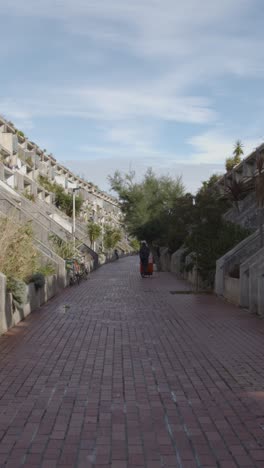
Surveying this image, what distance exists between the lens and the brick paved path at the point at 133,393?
15.5ft

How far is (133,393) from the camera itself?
6.59m

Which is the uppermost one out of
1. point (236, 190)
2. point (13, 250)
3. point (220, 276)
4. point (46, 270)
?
point (236, 190)

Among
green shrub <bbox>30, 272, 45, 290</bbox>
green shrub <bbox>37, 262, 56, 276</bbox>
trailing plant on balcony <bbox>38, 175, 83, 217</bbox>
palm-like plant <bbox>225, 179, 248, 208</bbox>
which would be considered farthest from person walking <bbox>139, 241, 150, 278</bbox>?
trailing plant on balcony <bbox>38, 175, 83, 217</bbox>

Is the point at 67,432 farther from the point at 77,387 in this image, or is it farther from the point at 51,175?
the point at 51,175

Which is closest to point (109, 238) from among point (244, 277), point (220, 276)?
point (220, 276)

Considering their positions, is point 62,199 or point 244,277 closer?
point 244,277

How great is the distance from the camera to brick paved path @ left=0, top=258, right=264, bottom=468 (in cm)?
472

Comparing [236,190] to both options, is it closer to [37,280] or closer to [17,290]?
[37,280]

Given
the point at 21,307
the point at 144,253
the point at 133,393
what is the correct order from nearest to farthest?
1. the point at 133,393
2. the point at 21,307
3. the point at 144,253

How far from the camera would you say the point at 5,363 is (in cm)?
810

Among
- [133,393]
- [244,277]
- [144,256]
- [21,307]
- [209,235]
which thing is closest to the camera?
[133,393]

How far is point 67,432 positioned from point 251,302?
9.12 m

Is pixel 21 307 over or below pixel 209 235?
below

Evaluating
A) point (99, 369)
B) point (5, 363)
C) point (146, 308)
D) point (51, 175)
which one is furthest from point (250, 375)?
point (51, 175)
